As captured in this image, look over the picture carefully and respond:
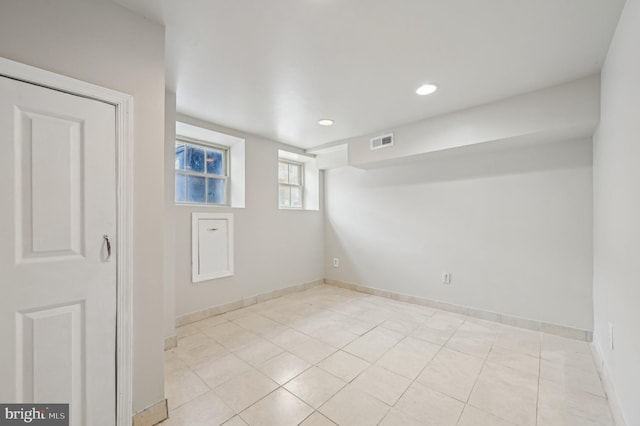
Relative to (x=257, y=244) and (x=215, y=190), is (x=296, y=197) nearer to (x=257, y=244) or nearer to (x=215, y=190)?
(x=257, y=244)

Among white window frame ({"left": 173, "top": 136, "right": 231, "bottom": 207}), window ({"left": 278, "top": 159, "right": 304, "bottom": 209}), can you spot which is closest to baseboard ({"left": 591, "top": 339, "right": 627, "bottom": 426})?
white window frame ({"left": 173, "top": 136, "right": 231, "bottom": 207})

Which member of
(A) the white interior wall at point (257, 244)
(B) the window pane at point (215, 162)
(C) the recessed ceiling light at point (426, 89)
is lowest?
(A) the white interior wall at point (257, 244)

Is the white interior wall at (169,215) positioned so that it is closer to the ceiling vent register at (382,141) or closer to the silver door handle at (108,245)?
the silver door handle at (108,245)

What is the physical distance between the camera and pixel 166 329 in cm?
235

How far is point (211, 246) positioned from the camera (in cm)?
310

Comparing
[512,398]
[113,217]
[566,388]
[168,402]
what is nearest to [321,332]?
[168,402]

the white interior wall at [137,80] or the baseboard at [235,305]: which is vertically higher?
the white interior wall at [137,80]

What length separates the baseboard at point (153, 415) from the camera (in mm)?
1426

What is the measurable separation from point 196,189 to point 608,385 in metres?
4.16

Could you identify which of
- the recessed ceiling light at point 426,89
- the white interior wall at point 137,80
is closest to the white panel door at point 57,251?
the white interior wall at point 137,80

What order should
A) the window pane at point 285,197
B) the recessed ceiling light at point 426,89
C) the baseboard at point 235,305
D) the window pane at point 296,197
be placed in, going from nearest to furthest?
the recessed ceiling light at point 426,89
the baseboard at point 235,305
the window pane at point 285,197
the window pane at point 296,197

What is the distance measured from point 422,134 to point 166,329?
342 cm

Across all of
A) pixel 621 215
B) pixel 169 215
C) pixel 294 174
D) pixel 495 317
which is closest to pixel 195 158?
pixel 169 215

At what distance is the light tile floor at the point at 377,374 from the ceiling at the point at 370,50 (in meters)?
2.40
